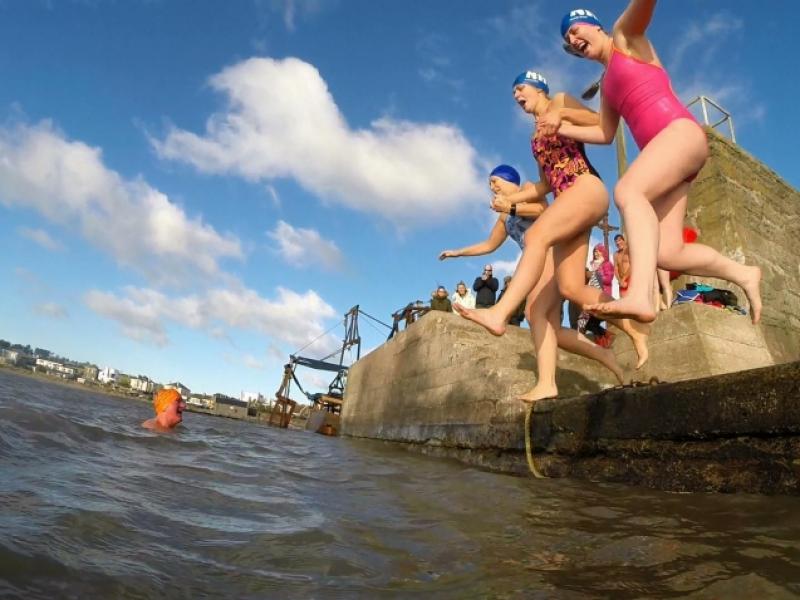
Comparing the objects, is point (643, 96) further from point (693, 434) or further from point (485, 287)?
point (485, 287)

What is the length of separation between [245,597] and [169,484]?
1451mm

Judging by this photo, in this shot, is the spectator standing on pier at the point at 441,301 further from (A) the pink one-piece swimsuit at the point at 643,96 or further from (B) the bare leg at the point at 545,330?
(A) the pink one-piece swimsuit at the point at 643,96

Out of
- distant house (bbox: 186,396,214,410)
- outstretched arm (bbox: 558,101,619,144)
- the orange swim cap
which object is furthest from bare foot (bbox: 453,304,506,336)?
distant house (bbox: 186,396,214,410)

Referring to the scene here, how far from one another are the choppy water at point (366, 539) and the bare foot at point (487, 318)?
0.84 metres

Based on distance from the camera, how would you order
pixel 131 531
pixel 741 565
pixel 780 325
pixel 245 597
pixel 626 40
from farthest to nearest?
pixel 780 325 < pixel 626 40 < pixel 131 531 < pixel 741 565 < pixel 245 597

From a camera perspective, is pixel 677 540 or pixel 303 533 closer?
pixel 677 540

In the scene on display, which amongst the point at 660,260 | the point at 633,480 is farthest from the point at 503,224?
the point at 633,480

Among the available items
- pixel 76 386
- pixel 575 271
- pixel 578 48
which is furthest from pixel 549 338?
pixel 76 386

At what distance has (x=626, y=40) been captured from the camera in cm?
249

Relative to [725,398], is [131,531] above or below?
below

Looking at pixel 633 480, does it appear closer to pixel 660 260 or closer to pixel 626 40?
pixel 660 260

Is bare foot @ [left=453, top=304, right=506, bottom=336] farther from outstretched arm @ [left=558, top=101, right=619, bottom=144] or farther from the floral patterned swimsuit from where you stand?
Result: outstretched arm @ [left=558, top=101, right=619, bottom=144]

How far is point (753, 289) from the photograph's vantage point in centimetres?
243

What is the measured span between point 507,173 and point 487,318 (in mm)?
1487
